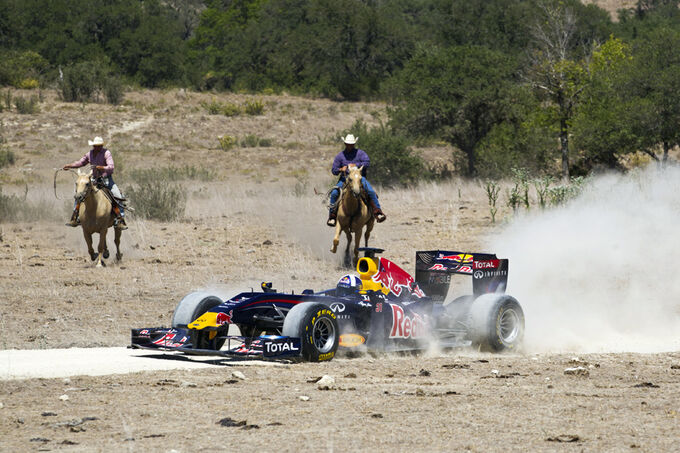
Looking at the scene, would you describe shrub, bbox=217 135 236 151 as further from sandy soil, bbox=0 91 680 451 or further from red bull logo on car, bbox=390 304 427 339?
red bull logo on car, bbox=390 304 427 339

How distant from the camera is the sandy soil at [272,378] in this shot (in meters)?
7.29

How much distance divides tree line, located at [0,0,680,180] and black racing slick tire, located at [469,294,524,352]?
1215 inches

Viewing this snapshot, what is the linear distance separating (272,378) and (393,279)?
2.90m

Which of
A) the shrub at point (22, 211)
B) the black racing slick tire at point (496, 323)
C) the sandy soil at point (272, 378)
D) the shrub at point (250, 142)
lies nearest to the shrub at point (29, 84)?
the shrub at point (250, 142)

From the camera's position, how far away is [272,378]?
9.97 meters

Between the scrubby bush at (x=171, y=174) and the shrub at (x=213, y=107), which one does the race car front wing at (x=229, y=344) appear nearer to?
the scrubby bush at (x=171, y=174)

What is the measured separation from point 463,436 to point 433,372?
3349 mm

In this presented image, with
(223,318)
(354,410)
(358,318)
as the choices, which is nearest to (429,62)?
(358,318)

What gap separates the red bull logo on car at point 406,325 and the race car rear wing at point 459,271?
1.18 m

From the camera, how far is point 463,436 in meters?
7.29

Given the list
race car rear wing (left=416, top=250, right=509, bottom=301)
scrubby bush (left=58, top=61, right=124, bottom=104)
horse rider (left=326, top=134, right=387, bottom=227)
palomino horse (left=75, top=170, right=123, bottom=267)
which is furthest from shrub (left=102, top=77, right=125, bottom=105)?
race car rear wing (left=416, top=250, right=509, bottom=301)

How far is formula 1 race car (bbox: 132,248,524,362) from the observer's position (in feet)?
35.7

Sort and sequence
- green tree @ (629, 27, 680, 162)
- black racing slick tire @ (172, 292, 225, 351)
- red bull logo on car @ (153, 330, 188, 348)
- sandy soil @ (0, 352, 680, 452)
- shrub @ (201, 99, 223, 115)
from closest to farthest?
sandy soil @ (0, 352, 680, 452) < red bull logo on car @ (153, 330, 188, 348) < black racing slick tire @ (172, 292, 225, 351) < green tree @ (629, 27, 680, 162) < shrub @ (201, 99, 223, 115)

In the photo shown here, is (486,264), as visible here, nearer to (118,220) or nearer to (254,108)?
(118,220)
